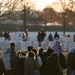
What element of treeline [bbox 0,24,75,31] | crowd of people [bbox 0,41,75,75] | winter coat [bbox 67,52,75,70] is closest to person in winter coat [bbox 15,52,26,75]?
crowd of people [bbox 0,41,75,75]

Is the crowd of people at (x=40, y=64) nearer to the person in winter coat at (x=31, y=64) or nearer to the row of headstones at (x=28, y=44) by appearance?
the person in winter coat at (x=31, y=64)

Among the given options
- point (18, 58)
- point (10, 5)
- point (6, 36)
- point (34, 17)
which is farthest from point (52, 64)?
point (34, 17)

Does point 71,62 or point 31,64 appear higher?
point 31,64

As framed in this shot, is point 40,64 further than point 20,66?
Yes

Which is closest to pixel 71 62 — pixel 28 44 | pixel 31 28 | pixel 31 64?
pixel 31 64

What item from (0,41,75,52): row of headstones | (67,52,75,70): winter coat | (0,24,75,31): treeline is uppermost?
(67,52,75,70): winter coat

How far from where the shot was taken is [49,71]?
11.6 m

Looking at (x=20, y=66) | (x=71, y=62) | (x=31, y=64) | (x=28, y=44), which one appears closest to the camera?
(x=31, y=64)

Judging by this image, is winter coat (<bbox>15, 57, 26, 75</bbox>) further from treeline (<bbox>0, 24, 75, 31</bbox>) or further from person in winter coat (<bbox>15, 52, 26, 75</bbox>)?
treeline (<bbox>0, 24, 75, 31</bbox>)

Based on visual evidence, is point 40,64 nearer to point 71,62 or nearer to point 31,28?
point 71,62

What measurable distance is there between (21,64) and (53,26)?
8068cm

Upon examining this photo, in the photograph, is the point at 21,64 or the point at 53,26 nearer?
the point at 21,64

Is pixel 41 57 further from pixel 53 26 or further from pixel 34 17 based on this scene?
pixel 53 26

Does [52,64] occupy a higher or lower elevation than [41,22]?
higher
